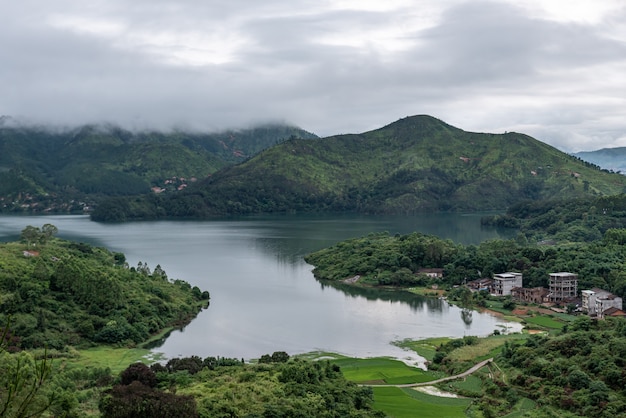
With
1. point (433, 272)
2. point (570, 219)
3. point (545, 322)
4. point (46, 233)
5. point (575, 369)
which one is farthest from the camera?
point (570, 219)

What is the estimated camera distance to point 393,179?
162 metres

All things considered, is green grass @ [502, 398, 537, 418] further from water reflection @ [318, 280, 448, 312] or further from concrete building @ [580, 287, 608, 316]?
water reflection @ [318, 280, 448, 312]

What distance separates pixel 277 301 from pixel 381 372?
20.2 m

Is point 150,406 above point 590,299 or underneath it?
underneath

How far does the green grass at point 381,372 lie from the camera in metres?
30.4

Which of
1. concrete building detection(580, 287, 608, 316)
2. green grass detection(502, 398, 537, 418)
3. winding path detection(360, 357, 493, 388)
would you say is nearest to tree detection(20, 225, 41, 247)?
winding path detection(360, 357, 493, 388)

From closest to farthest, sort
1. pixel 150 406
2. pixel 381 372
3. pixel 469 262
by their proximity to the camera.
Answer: pixel 150 406, pixel 381 372, pixel 469 262

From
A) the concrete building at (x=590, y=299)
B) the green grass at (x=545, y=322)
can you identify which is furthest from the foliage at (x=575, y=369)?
the concrete building at (x=590, y=299)

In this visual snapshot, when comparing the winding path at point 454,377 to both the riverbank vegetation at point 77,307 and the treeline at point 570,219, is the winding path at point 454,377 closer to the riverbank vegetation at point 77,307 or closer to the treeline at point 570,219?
the riverbank vegetation at point 77,307

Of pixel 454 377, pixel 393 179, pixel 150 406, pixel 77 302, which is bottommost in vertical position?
pixel 454 377

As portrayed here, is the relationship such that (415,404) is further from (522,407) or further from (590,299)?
(590,299)

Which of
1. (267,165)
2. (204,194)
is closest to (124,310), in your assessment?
(204,194)

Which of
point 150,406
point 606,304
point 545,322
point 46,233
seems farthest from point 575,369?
point 46,233

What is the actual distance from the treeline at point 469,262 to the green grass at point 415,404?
81.5 feet
